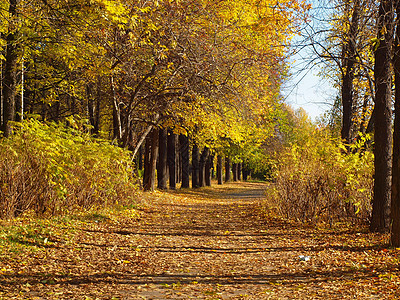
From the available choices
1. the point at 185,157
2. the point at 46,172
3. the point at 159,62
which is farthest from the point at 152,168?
the point at 46,172

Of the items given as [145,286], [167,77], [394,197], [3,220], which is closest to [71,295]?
[145,286]

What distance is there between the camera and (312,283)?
5875 millimetres

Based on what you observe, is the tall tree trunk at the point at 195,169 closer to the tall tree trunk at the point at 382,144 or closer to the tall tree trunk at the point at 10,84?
the tall tree trunk at the point at 10,84

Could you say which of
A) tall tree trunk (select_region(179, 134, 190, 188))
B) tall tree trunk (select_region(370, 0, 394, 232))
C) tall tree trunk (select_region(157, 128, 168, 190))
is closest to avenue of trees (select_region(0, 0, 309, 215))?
tall tree trunk (select_region(370, 0, 394, 232))

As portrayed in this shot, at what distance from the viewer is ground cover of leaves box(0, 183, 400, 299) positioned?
17.9 feet

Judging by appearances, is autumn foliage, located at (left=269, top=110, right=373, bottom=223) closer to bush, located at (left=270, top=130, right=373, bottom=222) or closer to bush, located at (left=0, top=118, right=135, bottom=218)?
bush, located at (left=270, top=130, right=373, bottom=222)

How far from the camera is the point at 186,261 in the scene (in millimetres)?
7316

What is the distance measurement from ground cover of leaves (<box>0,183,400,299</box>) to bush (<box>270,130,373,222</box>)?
24.6 inches

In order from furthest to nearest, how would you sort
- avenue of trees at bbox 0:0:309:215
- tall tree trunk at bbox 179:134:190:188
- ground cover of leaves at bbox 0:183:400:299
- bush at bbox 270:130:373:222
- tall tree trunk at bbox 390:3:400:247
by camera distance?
tall tree trunk at bbox 179:134:190:188, avenue of trees at bbox 0:0:309:215, bush at bbox 270:130:373:222, tall tree trunk at bbox 390:3:400:247, ground cover of leaves at bbox 0:183:400:299

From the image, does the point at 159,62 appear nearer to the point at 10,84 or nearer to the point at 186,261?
the point at 10,84

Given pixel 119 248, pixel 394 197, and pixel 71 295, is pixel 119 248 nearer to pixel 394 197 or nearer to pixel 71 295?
pixel 71 295

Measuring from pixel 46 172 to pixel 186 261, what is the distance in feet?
12.4

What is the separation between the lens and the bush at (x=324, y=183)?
32.2 feet

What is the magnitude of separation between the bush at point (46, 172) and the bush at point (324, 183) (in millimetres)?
5165
